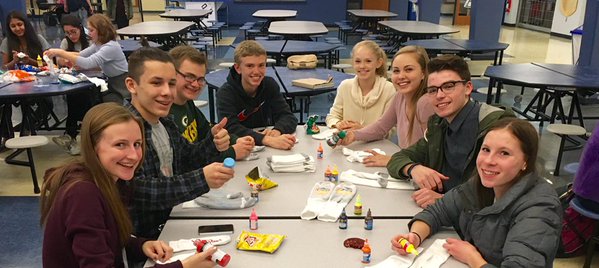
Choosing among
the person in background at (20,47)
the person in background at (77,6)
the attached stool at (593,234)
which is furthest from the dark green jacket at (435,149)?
the person in background at (77,6)

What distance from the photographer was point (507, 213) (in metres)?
1.60

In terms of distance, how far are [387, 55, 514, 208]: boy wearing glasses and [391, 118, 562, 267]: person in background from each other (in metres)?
0.31

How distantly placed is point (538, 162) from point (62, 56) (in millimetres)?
4751

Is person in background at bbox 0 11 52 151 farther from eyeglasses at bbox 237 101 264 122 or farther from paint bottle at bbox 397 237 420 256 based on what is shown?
paint bottle at bbox 397 237 420 256

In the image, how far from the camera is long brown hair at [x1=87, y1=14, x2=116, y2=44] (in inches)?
191

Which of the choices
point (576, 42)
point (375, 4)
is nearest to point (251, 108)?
point (576, 42)

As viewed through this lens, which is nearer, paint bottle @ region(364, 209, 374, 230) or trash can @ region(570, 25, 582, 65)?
paint bottle @ region(364, 209, 374, 230)

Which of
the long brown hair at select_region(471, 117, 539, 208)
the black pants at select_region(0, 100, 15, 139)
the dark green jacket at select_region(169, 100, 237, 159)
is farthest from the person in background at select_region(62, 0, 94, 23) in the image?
the long brown hair at select_region(471, 117, 539, 208)

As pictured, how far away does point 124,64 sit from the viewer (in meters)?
5.03

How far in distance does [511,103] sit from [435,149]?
5206 millimetres

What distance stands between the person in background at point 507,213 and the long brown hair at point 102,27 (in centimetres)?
425

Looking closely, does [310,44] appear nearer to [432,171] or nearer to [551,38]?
[432,171]

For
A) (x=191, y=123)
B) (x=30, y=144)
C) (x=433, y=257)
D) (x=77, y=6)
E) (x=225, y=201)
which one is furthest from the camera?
(x=77, y=6)

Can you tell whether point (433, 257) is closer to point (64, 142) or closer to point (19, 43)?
point (64, 142)
